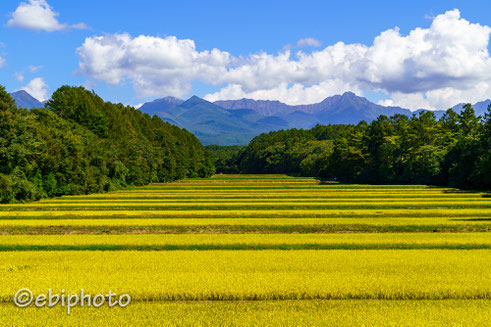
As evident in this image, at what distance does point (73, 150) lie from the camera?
6406 cm

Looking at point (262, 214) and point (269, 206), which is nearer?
point (262, 214)

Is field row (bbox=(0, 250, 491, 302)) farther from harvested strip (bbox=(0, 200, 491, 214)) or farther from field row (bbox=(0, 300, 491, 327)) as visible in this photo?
harvested strip (bbox=(0, 200, 491, 214))

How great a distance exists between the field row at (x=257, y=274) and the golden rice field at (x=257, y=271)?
47 mm

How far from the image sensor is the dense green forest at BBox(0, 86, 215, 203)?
51.8 m

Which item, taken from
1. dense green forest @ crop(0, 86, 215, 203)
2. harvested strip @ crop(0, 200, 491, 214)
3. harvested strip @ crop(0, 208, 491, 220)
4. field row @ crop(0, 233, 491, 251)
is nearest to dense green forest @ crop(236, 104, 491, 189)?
harvested strip @ crop(0, 200, 491, 214)

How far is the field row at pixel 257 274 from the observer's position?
47.2 ft

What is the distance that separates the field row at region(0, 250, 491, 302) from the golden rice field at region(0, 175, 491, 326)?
0.15 ft

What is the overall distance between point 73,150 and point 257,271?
180ft

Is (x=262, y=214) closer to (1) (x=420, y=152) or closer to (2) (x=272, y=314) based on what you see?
(2) (x=272, y=314)

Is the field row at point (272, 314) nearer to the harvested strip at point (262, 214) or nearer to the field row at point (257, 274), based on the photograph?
the field row at point (257, 274)

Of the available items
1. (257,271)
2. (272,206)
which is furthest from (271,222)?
(257,271)

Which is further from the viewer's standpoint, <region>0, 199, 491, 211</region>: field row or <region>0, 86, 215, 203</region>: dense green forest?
<region>0, 86, 215, 203</region>: dense green forest

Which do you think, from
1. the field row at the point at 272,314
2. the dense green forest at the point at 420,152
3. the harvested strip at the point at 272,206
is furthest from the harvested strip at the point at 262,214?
the dense green forest at the point at 420,152

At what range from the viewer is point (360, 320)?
40.2ft
